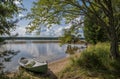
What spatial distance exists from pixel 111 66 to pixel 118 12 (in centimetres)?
390

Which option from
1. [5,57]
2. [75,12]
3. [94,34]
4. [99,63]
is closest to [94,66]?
[99,63]

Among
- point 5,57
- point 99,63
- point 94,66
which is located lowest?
point 94,66

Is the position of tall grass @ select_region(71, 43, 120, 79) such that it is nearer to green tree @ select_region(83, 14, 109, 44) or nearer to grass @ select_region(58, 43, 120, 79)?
grass @ select_region(58, 43, 120, 79)

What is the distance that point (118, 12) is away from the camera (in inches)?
670

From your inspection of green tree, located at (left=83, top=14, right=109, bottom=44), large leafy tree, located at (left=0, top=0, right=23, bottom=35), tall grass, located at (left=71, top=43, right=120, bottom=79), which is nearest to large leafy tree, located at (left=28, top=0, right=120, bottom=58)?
tall grass, located at (left=71, top=43, right=120, bottom=79)

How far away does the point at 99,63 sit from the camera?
678 inches

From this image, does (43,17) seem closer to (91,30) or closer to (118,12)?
(118,12)

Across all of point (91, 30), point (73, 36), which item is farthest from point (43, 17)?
point (91, 30)

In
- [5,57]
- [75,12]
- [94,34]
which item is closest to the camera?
[5,57]

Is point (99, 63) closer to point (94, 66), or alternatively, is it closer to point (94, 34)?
point (94, 66)

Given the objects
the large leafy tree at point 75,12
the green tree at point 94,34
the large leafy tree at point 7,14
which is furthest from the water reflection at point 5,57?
the green tree at point 94,34

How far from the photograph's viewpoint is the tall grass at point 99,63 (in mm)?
15404

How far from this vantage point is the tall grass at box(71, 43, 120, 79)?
50.5 ft

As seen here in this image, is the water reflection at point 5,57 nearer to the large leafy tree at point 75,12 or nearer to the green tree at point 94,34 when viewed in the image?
the large leafy tree at point 75,12
